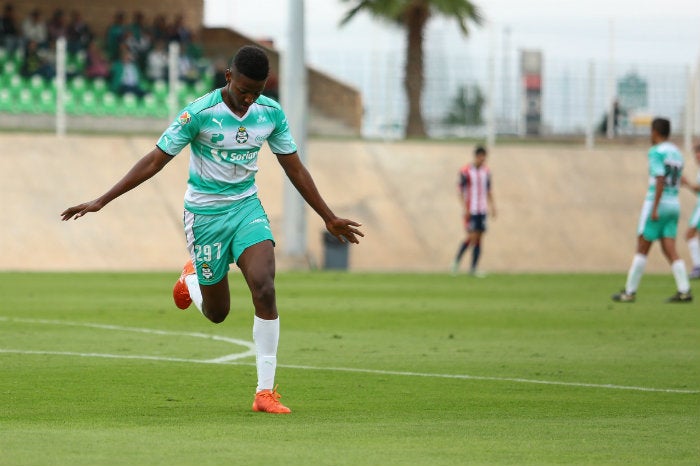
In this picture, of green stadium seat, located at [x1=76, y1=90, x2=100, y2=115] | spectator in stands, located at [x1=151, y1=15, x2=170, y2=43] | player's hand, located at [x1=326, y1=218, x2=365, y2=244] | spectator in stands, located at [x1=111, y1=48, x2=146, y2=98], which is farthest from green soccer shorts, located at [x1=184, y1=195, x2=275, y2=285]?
spectator in stands, located at [x1=151, y1=15, x2=170, y2=43]

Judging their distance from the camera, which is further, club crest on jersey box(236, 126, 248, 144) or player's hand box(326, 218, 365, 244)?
player's hand box(326, 218, 365, 244)

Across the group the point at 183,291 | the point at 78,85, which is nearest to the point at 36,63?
the point at 78,85

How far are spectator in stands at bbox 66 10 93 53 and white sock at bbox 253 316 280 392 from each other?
26.0 m

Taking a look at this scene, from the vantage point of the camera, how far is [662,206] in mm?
19047

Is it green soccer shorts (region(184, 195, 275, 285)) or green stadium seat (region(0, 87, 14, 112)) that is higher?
green stadium seat (region(0, 87, 14, 112))

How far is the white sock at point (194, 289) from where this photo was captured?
10680 millimetres

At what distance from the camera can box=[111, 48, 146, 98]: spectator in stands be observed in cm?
3366

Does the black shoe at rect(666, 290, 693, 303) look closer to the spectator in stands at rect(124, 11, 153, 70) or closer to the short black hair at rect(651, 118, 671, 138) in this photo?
the short black hair at rect(651, 118, 671, 138)

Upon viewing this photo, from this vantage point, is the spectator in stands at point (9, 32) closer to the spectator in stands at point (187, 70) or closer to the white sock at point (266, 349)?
the spectator in stands at point (187, 70)

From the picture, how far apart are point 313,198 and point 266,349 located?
1.07 metres

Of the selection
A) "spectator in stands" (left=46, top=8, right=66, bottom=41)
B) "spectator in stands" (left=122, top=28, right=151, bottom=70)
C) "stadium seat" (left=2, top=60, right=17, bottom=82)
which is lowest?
"stadium seat" (left=2, top=60, right=17, bottom=82)

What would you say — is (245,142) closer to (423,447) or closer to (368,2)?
(423,447)

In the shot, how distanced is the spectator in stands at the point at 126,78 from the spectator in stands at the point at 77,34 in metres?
1.00

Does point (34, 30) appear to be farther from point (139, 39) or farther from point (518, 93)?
point (518, 93)
